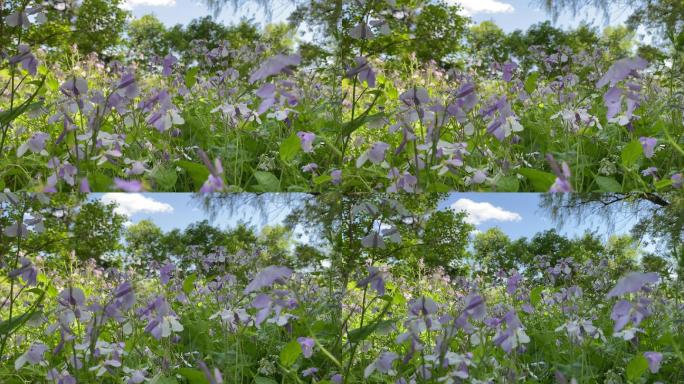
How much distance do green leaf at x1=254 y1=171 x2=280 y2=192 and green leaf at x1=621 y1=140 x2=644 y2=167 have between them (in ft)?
3.80

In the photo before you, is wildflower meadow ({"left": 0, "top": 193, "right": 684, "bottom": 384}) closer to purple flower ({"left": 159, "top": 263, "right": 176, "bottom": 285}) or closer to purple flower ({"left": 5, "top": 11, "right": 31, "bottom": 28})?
purple flower ({"left": 159, "top": 263, "right": 176, "bottom": 285})

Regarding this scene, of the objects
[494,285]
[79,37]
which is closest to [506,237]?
[494,285]

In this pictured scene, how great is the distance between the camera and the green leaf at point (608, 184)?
2.30 meters

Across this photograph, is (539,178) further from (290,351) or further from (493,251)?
(290,351)

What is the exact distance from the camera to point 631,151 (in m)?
2.11

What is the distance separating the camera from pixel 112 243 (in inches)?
111

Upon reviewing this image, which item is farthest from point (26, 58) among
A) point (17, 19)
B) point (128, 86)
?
point (128, 86)

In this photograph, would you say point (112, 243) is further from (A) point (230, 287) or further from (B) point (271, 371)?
(B) point (271, 371)

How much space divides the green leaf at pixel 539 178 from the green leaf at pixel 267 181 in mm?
821

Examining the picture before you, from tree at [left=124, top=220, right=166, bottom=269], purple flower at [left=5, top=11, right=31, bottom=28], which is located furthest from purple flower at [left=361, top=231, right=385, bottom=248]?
tree at [left=124, top=220, right=166, bottom=269]

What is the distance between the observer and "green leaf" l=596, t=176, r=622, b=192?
230cm

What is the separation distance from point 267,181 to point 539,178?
91 centimetres

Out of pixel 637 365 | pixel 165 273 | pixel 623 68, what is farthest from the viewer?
pixel 165 273

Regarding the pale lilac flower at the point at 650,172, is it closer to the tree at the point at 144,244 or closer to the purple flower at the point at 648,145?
the purple flower at the point at 648,145
